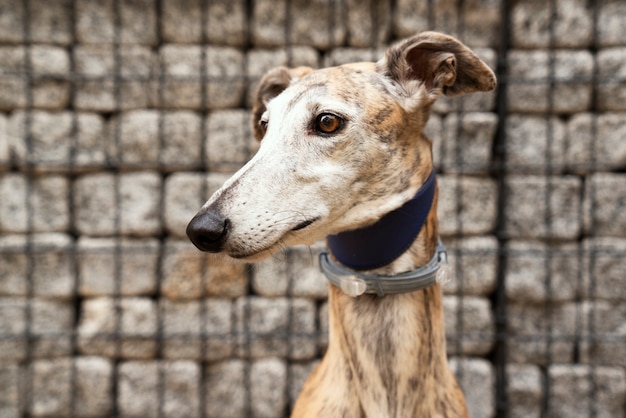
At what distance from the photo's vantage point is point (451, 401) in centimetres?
137

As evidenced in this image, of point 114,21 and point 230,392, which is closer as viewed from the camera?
point 114,21

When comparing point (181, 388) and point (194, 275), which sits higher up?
point (194, 275)

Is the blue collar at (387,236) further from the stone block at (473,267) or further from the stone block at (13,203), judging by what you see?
the stone block at (13,203)

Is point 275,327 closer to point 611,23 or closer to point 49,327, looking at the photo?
point 49,327

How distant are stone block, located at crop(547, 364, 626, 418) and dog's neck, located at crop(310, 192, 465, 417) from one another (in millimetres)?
2485

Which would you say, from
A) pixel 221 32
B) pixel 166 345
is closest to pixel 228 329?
pixel 166 345

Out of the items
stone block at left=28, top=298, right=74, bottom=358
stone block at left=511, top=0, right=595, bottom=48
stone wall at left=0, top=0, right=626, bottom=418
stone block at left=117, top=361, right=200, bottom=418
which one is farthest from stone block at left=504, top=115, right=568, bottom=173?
stone block at left=28, top=298, right=74, bottom=358

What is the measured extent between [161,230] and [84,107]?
0.88m

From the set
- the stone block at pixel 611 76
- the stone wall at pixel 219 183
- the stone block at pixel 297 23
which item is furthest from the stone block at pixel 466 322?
the stone block at pixel 297 23

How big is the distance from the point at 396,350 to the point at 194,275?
2.34m

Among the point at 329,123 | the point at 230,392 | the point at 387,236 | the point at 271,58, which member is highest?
the point at 271,58

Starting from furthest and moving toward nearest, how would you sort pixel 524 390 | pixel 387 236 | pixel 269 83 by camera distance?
pixel 524 390 → pixel 269 83 → pixel 387 236

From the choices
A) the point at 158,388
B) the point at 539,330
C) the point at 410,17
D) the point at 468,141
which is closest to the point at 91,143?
the point at 158,388

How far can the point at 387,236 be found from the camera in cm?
130
